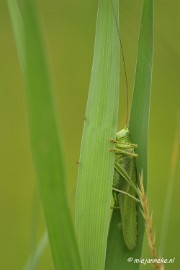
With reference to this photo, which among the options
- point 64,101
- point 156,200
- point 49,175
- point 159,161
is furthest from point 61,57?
point 49,175

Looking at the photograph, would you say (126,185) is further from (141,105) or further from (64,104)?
(64,104)

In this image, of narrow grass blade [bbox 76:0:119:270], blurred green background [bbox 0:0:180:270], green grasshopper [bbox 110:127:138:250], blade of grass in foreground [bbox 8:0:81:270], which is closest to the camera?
blade of grass in foreground [bbox 8:0:81:270]

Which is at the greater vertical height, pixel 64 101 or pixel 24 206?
pixel 64 101

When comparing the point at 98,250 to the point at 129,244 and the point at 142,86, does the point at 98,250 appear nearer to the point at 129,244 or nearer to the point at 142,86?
the point at 129,244

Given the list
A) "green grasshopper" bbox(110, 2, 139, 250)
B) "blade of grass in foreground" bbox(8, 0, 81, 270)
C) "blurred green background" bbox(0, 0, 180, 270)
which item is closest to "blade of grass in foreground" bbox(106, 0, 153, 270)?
"green grasshopper" bbox(110, 2, 139, 250)

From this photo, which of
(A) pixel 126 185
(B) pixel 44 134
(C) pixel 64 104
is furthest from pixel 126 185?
(C) pixel 64 104

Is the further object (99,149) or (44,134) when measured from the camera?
(99,149)

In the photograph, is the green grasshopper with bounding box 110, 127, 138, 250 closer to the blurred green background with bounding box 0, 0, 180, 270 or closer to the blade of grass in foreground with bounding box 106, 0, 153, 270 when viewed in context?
the blade of grass in foreground with bounding box 106, 0, 153, 270
